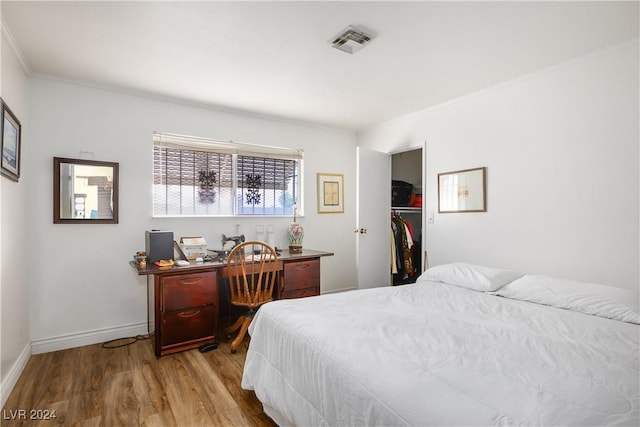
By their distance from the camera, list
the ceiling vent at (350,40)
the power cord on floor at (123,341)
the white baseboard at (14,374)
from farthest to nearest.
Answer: the power cord on floor at (123,341)
the ceiling vent at (350,40)
the white baseboard at (14,374)

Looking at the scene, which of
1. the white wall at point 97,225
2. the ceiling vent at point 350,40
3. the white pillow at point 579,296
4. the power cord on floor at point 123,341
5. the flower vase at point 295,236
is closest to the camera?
the white pillow at point 579,296

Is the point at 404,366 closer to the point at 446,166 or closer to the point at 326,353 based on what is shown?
the point at 326,353

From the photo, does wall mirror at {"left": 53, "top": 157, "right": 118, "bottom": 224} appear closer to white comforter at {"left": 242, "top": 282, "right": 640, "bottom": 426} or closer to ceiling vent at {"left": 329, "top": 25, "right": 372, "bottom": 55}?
white comforter at {"left": 242, "top": 282, "right": 640, "bottom": 426}

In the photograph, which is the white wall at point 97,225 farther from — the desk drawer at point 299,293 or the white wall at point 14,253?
the desk drawer at point 299,293

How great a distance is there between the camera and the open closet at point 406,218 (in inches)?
175

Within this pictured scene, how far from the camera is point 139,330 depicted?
3.29 metres

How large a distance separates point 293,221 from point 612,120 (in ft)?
10.3

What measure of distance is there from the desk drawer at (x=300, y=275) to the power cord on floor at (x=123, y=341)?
140 cm

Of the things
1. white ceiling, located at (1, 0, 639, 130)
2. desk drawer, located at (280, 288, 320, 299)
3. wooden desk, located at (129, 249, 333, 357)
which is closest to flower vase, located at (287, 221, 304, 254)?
desk drawer, located at (280, 288, 320, 299)

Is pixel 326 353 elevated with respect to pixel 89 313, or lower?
elevated

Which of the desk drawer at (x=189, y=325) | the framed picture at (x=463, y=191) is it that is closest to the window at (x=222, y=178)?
the desk drawer at (x=189, y=325)

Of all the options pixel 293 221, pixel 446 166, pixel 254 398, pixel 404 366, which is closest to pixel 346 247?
pixel 293 221

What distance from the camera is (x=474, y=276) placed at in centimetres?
261

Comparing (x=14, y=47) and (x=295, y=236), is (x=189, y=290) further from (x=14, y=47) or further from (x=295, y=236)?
(x=14, y=47)
